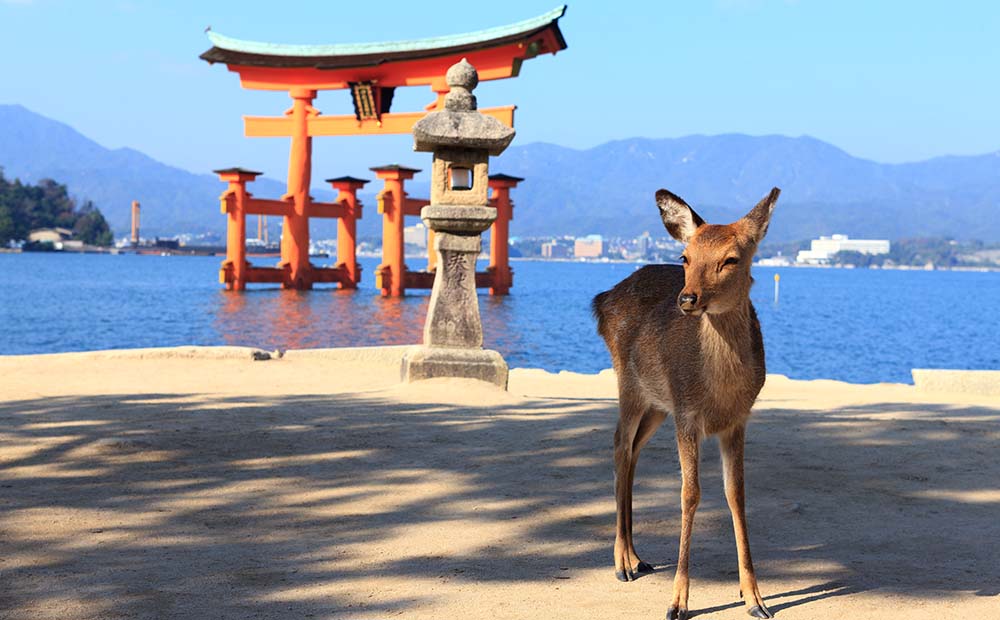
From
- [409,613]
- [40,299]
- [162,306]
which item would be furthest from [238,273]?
[409,613]

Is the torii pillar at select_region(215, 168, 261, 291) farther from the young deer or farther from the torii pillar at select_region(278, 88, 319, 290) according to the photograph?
the young deer

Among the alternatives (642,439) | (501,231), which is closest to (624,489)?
(642,439)

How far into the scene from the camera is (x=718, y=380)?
365 cm

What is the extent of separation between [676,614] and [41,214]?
116m

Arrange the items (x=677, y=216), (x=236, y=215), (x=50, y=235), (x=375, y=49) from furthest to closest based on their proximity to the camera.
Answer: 1. (x=50, y=235)
2. (x=236, y=215)
3. (x=375, y=49)
4. (x=677, y=216)

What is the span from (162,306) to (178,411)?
117ft

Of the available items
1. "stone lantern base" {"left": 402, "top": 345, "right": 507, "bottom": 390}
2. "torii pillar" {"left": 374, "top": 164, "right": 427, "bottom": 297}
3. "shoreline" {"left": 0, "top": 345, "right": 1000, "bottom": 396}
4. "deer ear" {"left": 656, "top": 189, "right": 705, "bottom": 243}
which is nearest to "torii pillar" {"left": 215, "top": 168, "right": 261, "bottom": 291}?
"torii pillar" {"left": 374, "top": 164, "right": 427, "bottom": 297}

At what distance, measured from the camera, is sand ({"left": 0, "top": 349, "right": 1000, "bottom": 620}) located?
12.6 ft

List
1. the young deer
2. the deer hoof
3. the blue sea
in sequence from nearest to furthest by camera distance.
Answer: the young deer
the deer hoof
the blue sea

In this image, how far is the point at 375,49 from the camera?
31141 mm

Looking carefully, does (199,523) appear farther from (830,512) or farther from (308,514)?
(830,512)

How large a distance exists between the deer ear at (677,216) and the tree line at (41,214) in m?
110

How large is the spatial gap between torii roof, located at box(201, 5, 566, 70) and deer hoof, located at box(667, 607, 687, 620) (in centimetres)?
2487

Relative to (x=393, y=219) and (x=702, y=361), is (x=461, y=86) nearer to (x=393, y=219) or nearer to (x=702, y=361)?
(x=702, y=361)
